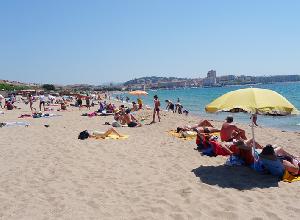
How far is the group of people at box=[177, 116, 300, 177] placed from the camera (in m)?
6.75

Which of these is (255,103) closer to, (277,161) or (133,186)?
(277,161)

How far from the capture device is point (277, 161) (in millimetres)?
6738

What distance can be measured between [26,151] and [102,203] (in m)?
4.71

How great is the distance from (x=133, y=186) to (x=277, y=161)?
8.52 ft

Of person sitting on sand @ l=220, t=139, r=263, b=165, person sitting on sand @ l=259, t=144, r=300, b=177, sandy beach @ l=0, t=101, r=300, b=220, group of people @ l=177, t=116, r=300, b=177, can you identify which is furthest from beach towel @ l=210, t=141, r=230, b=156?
person sitting on sand @ l=259, t=144, r=300, b=177

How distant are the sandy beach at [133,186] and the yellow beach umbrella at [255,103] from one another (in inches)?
47.7

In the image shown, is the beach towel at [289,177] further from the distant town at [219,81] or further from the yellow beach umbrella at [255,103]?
the distant town at [219,81]

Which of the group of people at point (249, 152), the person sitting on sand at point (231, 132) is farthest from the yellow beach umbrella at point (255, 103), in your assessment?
the person sitting on sand at point (231, 132)

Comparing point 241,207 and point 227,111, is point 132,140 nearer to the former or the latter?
point 227,111

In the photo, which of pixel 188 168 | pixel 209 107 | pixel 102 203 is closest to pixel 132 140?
pixel 188 168

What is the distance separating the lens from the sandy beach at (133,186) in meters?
5.05

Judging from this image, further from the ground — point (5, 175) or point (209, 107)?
point (209, 107)

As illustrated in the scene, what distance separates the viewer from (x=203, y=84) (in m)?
187

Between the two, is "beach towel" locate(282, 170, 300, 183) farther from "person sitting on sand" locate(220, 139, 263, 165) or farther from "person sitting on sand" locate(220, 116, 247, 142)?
"person sitting on sand" locate(220, 116, 247, 142)
